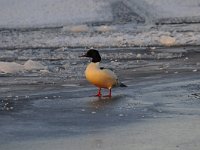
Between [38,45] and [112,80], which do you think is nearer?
[112,80]

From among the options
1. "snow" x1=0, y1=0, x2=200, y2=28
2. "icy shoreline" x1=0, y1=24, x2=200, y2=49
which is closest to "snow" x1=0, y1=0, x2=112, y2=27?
"snow" x1=0, y1=0, x2=200, y2=28

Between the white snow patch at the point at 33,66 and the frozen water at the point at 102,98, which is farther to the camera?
A: the white snow patch at the point at 33,66

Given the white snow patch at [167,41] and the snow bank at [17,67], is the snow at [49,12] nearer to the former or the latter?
the white snow patch at [167,41]

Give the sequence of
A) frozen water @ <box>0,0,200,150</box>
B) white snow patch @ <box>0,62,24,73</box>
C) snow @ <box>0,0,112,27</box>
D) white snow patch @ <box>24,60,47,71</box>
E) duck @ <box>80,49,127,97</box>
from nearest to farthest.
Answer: frozen water @ <box>0,0,200,150</box> → duck @ <box>80,49,127,97</box> → white snow patch @ <box>0,62,24,73</box> → white snow patch @ <box>24,60,47,71</box> → snow @ <box>0,0,112,27</box>

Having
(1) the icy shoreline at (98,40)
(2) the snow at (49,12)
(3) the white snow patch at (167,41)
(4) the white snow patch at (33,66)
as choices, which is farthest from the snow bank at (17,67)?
(2) the snow at (49,12)

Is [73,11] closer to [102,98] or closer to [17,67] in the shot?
[17,67]

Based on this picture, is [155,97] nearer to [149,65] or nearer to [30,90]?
[30,90]

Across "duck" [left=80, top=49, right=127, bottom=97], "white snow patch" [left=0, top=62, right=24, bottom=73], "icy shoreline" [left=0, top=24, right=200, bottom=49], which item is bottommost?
"icy shoreline" [left=0, top=24, right=200, bottom=49]

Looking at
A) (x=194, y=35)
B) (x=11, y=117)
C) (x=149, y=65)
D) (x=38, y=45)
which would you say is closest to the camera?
(x=11, y=117)

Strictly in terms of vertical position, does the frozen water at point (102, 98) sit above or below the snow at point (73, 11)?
below

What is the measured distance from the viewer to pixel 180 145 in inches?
362

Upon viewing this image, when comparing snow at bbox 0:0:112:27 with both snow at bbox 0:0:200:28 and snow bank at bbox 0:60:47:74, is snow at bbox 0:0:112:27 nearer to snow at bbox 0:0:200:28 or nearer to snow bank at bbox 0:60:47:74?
snow at bbox 0:0:200:28

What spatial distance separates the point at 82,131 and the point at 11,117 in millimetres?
1719

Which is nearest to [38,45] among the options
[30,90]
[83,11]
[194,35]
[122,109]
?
[194,35]
